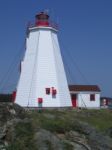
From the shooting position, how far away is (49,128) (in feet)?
43.3

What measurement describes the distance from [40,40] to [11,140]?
28.8 metres

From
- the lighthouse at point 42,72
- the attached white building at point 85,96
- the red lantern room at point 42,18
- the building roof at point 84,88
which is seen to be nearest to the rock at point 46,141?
the lighthouse at point 42,72

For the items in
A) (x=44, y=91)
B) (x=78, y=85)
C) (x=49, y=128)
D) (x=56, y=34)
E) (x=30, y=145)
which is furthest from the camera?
(x=78, y=85)

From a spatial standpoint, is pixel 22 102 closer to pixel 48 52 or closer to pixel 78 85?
pixel 48 52

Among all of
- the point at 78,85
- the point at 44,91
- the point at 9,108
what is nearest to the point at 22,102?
the point at 44,91

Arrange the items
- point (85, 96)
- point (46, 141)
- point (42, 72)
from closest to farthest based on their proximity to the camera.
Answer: point (46, 141) → point (42, 72) → point (85, 96)

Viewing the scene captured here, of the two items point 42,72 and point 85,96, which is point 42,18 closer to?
point 42,72

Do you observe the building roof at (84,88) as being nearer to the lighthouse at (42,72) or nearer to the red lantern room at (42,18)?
the lighthouse at (42,72)

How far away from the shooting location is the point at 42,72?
129ft

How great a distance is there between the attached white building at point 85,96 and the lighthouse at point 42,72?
19.1 ft

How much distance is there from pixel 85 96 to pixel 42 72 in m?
8.88

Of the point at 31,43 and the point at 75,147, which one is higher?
the point at 31,43

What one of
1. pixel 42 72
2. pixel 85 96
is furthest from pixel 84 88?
pixel 42 72

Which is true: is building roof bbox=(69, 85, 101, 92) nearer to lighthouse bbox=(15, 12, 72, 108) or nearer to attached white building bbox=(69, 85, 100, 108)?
attached white building bbox=(69, 85, 100, 108)
